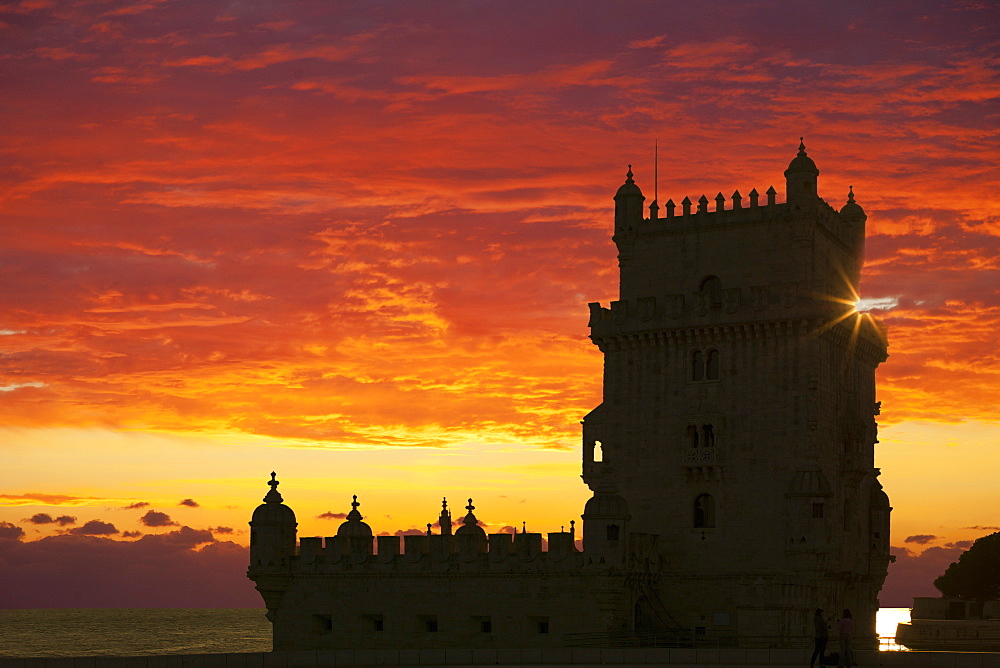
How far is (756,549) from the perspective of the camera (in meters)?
61.8

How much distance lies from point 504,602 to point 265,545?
511 inches

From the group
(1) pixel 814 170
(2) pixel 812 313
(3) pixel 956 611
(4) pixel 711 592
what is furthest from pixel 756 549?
(3) pixel 956 611

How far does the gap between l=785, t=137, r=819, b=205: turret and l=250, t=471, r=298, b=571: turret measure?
29.3 metres

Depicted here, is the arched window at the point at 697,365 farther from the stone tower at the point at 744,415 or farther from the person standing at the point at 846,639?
the person standing at the point at 846,639

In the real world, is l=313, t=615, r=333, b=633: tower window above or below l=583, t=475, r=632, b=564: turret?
below

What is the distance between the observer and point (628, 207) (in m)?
68.5

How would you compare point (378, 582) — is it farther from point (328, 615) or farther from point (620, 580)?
point (620, 580)

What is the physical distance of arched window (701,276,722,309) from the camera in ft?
214

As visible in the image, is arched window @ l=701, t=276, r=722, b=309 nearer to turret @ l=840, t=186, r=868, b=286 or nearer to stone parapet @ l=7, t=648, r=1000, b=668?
turret @ l=840, t=186, r=868, b=286

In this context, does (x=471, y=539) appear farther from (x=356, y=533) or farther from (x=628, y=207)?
(x=628, y=207)

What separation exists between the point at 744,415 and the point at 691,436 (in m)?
2.80

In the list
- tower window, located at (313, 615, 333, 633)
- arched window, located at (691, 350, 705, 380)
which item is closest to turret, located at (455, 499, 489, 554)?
tower window, located at (313, 615, 333, 633)

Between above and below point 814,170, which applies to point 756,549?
below

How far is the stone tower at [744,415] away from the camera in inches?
2418
